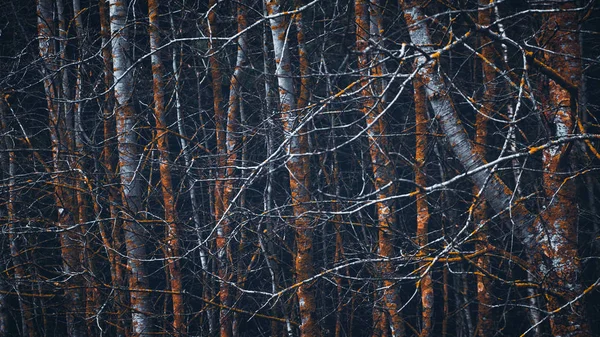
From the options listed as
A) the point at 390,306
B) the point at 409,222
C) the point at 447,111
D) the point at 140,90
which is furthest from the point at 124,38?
the point at 409,222

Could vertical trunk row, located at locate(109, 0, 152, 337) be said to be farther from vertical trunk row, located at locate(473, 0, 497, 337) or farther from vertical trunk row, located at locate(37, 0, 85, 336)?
vertical trunk row, located at locate(473, 0, 497, 337)

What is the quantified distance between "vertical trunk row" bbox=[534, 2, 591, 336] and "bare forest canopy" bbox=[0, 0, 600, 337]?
0.06 feet

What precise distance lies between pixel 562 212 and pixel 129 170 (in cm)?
595

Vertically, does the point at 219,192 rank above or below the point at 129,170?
below

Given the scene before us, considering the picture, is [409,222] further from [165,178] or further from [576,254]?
[576,254]

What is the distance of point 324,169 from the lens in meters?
9.53

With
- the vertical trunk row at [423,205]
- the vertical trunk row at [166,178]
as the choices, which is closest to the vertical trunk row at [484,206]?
the vertical trunk row at [423,205]

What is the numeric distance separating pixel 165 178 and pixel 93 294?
8.32ft

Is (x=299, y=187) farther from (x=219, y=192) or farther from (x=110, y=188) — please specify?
(x=110, y=188)

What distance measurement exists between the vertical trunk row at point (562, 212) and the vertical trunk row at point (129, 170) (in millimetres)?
5522

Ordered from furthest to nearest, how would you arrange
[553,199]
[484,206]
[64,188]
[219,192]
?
[64,188], [219,192], [484,206], [553,199]

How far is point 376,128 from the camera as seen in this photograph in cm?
817

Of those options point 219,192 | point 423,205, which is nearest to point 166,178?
point 219,192

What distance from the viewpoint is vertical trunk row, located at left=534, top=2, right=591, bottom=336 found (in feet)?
15.8
